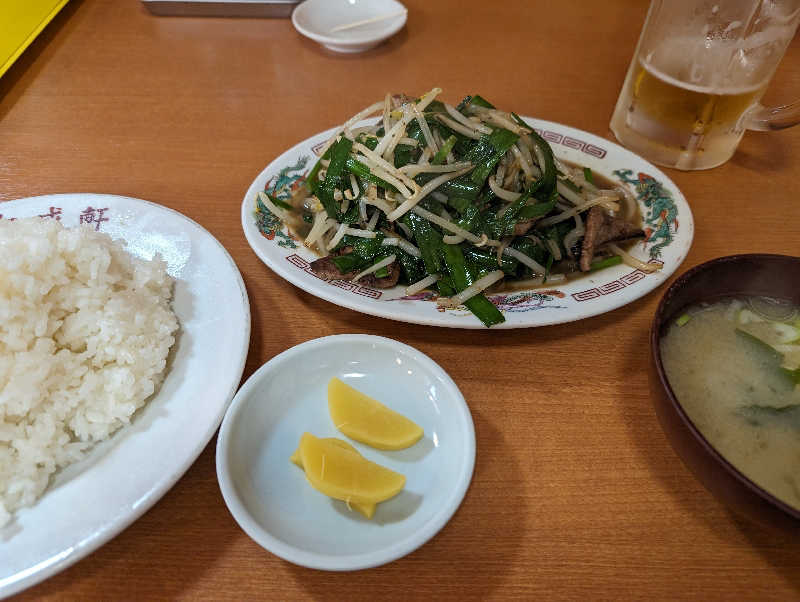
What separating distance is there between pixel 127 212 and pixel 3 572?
0.97 meters

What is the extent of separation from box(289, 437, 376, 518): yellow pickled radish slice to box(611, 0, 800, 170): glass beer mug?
157 centimetres

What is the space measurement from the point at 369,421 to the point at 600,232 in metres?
0.83

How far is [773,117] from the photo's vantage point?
1.76 m

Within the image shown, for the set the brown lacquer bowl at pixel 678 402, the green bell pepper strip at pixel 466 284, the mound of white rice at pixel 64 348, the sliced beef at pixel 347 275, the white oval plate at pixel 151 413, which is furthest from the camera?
the sliced beef at pixel 347 275

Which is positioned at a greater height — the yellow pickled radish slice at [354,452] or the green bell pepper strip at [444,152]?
the green bell pepper strip at [444,152]

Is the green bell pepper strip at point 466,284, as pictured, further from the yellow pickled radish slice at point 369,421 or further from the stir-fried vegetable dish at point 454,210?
the yellow pickled radish slice at point 369,421

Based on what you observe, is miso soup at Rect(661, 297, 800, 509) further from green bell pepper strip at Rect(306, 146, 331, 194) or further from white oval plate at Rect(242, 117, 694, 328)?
green bell pepper strip at Rect(306, 146, 331, 194)

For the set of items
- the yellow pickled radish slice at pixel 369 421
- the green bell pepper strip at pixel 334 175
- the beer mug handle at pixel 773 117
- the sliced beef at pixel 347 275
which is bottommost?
the yellow pickled radish slice at pixel 369 421

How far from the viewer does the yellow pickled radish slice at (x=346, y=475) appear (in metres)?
→ 0.94

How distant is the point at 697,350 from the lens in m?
1.07

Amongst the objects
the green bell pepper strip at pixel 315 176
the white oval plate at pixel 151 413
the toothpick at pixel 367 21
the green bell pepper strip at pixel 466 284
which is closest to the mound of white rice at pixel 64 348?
the white oval plate at pixel 151 413

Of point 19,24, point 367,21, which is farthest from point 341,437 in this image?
point 19,24

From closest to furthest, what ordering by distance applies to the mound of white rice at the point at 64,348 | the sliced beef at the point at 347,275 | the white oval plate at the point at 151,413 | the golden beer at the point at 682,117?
the white oval plate at the point at 151,413 → the mound of white rice at the point at 64,348 → the sliced beef at the point at 347,275 → the golden beer at the point at 682,117

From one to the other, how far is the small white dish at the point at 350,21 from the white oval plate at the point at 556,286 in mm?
1017
